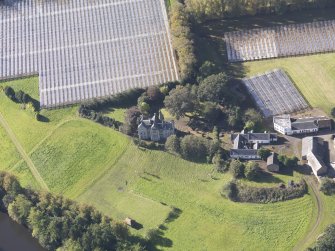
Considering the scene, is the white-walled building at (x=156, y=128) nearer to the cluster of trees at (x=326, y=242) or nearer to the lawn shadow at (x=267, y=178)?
the lawn shadow at (x=267, y=178)

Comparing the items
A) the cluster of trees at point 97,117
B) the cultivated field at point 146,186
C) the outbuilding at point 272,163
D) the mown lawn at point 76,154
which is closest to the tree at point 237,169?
the cultivated field at point 146,186

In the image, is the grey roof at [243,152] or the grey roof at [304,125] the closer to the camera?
the grey roof at [243,152]

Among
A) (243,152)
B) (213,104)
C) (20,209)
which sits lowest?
(20,209)

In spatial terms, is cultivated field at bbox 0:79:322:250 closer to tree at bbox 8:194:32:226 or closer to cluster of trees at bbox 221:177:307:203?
cluster of trees at bbox 221:177:307:203

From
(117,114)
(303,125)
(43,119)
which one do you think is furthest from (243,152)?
(43,119)

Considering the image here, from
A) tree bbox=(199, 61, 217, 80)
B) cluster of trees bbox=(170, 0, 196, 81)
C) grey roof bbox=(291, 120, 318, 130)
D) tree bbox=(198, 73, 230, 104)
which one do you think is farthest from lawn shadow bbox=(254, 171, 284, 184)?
cluster of trees bbox=(170, 0, 196, 81)

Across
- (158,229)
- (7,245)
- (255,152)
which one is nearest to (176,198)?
(158,229)

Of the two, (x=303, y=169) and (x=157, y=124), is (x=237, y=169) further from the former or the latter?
(x=157, y=124)
